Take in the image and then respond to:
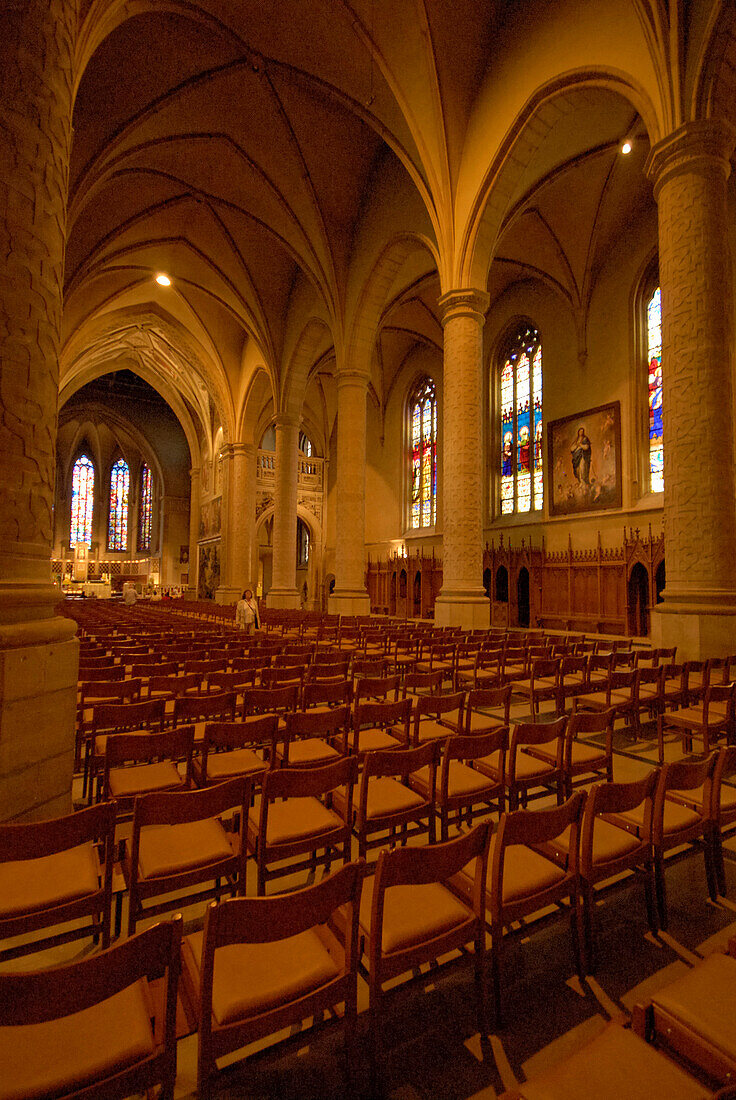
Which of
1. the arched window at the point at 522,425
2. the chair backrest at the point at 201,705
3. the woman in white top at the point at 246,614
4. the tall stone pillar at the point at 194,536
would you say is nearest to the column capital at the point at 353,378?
the arched window at the point at 522,425

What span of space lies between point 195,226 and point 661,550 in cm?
1746

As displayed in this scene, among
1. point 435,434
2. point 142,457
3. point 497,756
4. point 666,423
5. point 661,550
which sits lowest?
point 497,756

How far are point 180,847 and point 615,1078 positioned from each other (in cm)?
170

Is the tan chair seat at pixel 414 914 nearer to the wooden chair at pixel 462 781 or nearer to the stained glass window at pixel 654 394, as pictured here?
the wooden chair at pixel 462 781

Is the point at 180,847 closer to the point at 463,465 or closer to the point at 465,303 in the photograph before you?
the point at 463,465

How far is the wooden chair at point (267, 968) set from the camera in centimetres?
137

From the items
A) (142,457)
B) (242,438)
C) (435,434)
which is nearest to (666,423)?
(435,434)

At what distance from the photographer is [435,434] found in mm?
23031

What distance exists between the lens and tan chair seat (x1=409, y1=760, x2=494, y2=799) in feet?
10.2

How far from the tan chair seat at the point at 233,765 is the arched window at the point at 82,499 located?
4078 centimetres

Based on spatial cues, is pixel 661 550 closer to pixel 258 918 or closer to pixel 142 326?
pixel 258 918

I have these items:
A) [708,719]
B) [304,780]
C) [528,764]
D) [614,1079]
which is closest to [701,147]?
[708,719]

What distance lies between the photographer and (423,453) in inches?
931

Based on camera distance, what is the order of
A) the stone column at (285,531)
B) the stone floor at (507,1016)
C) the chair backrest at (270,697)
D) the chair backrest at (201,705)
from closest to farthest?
1. the stone floor at (507,1016)
2. the chair backrest at (201,705)
3. the chair backrest at (270,697)
4. the stone column at (285,531)
